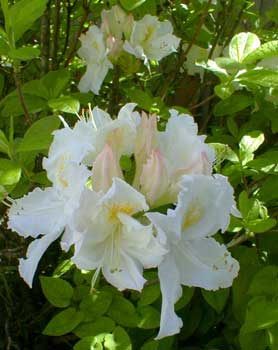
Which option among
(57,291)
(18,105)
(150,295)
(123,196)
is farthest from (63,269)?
(123,196)

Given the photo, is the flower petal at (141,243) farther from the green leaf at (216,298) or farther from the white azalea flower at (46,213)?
the green leaf at (216,298)

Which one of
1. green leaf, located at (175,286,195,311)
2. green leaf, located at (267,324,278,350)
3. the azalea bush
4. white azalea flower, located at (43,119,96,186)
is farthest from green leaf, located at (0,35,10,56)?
green leaf, located at (267,324,278,350)

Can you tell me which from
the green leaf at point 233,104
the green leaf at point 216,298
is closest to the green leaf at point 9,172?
the green leaf at point 216,298

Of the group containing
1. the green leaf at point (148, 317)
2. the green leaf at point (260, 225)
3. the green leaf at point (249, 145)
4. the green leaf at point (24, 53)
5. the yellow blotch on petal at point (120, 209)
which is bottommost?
the green leaf at point (148, 317)

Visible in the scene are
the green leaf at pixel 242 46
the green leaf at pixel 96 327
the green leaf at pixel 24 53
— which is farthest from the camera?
the green leaf at pixel 242 46

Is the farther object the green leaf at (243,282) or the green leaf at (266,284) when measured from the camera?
the green leaf at (243,282)

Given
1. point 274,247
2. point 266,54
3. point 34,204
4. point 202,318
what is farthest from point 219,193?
point 202,318

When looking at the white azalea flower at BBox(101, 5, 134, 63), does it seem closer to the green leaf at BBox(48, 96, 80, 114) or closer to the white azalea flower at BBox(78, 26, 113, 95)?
the white azalea flower at BBox(78, 26, 113, 95)
